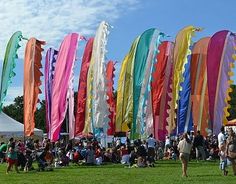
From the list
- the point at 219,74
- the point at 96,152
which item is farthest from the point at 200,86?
the point at 96,152

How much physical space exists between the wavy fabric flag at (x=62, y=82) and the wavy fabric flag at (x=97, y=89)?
109 centimetres

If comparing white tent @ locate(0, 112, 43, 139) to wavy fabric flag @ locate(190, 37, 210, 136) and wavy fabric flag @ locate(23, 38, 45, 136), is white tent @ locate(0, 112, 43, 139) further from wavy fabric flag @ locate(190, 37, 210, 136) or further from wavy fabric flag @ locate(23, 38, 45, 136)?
wavy fabric flag @ locate(190, 37, 210, 136)

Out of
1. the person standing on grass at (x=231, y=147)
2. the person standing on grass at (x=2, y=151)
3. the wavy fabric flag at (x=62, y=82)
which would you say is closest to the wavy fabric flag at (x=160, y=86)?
the wavy fabric flag at (x=62, y=82)

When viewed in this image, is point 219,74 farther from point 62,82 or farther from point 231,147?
point 62,82

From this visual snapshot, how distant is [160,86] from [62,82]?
16.2 ft

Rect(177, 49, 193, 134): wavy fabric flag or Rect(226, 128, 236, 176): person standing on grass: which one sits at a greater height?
Rect(177, 49, 193, 134): wavy fabric flag

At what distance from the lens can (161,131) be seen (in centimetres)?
2477

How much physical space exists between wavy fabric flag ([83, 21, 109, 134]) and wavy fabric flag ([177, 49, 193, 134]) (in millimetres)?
3441

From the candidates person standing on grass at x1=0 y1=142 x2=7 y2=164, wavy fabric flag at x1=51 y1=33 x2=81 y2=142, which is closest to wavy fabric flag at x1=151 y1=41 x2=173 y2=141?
wavy fabric flag at x1=51 y1=33 x2=81 y2=142

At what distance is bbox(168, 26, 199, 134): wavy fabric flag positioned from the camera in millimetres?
24156

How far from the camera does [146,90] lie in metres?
23.9

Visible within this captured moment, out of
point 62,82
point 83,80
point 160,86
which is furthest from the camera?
point 83,80

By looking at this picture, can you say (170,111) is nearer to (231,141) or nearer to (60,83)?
(60,83)

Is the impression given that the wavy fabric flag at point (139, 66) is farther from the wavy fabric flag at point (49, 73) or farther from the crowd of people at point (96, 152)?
the wavy fabric flag at point (49, 73)
